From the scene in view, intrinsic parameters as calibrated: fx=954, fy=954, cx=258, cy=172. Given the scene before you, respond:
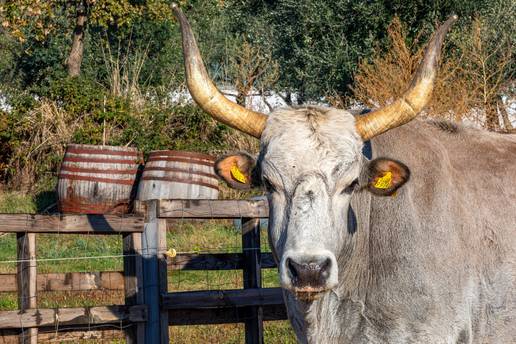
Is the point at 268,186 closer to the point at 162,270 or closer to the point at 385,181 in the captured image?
the point at 385,181

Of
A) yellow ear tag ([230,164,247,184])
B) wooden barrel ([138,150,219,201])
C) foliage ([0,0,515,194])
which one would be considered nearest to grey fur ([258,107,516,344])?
yellow ear tag ([230,164,247,184])

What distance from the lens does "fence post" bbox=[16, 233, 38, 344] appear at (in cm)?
775

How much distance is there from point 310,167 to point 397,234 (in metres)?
0.80

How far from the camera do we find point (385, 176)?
5660mm

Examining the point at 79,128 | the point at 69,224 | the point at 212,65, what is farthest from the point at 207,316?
the point at 212,65

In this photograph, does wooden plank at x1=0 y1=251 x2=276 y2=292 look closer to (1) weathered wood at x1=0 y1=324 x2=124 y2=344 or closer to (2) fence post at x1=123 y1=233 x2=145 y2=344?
(2) fence post at x1=123 y1=233 x2=145 y2=344

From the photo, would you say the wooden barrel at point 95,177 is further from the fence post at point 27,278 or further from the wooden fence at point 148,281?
the fence post at point 27,278

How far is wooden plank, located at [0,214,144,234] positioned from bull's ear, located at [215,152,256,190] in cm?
218

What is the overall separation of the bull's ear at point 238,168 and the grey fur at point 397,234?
15 cm

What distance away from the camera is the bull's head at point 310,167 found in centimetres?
506

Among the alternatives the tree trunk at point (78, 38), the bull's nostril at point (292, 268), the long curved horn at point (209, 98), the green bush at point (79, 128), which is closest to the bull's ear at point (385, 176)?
the long curved horn at point (209, 98)

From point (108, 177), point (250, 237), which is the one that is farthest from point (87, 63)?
point (250, 237)

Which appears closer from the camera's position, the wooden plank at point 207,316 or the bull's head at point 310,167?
the bull's head at point 310,167

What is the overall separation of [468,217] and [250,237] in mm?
2940
